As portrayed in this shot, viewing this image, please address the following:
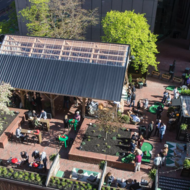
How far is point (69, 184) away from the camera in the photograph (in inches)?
553

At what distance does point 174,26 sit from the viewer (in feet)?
146

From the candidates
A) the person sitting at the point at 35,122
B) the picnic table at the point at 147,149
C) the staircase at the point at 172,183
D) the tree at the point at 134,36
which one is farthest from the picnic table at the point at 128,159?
the tree at the point at 134,36

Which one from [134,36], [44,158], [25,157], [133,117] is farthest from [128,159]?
[134,36]

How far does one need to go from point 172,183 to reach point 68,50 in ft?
44.3

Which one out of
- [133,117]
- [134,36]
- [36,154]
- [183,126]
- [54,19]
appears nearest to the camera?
[36,154]

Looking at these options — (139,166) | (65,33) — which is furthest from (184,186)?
(65,33)

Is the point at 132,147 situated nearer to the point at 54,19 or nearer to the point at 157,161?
the point at 157,161

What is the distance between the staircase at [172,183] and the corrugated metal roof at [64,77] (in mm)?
6580

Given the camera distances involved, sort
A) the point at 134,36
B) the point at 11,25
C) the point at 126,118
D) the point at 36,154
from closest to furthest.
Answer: the point at 36,154, the point at 126,118, the point at 134,36, the point at 11,25

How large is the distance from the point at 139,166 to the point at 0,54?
15414 mm

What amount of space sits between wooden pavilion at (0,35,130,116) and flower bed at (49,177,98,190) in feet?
→ 22.7

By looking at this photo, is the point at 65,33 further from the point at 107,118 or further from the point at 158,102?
the point at 107,118

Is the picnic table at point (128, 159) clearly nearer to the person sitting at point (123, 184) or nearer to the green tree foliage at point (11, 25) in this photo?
the person sitting at point (123, 184)

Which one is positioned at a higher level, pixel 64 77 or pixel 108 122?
pixel 64 77
